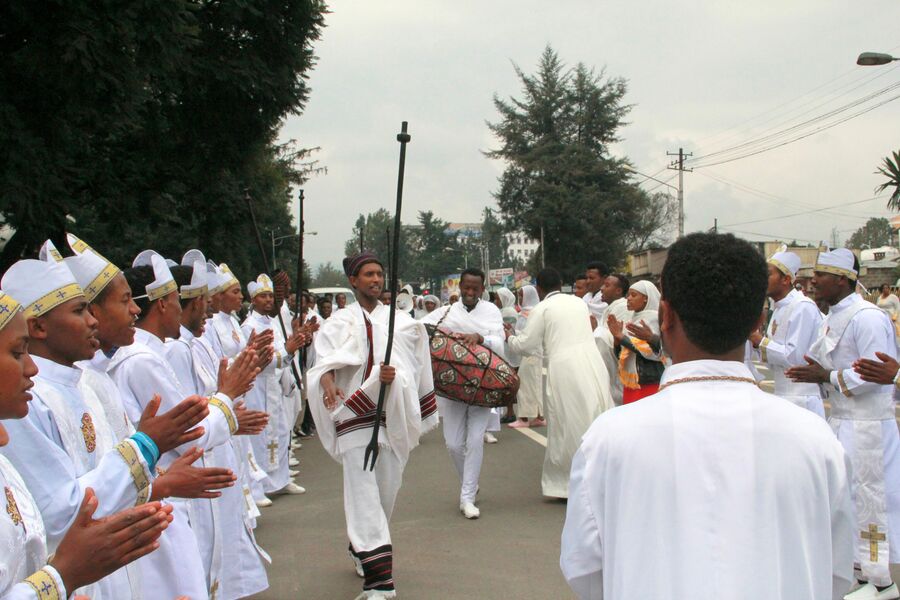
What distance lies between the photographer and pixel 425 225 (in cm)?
10862

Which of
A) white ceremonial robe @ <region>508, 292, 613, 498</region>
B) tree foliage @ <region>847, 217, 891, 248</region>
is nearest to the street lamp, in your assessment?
white ceremonial robe @ <region>508, 292, 613, 498</region>

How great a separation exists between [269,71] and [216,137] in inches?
80.0

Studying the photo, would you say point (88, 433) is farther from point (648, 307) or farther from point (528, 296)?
point (528, 296)

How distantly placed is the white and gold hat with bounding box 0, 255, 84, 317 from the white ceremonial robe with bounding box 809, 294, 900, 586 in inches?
193

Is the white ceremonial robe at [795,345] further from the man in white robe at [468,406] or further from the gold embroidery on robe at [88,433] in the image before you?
the gold embroidery on robe at [88,433]

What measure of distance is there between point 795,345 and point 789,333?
13cm

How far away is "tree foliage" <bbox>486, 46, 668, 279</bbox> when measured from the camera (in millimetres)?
52188

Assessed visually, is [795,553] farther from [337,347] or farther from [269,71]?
[269,71]

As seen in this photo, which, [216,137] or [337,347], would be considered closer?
[337,347]

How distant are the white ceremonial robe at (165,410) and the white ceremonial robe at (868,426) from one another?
4.11 meters

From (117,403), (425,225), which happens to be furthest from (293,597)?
(425,225)

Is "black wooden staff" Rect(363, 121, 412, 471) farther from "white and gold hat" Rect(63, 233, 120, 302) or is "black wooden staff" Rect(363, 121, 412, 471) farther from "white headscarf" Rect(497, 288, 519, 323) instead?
"white headscarf" Rect(497, 288, 519, 323)

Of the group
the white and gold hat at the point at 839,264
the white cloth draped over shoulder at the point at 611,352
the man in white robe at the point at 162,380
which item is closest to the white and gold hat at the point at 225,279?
the man in white robe at the point at 162,380

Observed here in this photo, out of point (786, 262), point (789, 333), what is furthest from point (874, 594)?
point (786, 262)
